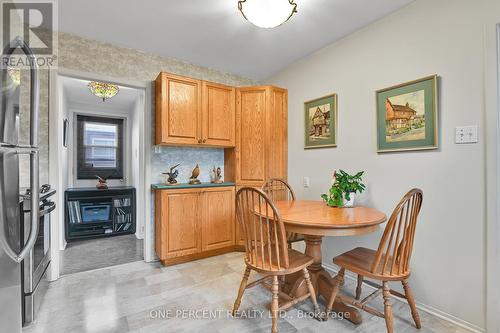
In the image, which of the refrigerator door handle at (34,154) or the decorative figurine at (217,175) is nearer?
the refrigerator door handle at (34,154)

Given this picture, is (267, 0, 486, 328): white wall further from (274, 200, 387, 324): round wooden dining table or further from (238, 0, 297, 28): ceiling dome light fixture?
(238, 0, 297, 28): ceiling dome light fixture

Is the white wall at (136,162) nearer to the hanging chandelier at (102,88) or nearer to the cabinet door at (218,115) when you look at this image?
the hanging chandelier at (102,88)

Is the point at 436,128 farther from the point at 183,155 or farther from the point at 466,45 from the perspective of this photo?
the point at 183,155

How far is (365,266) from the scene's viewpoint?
1.64 m

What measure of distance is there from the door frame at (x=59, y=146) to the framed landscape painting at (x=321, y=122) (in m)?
1.95

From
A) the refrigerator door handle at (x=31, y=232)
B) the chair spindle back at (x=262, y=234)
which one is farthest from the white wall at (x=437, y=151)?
the refrigerator door handle at (x=31, y=232)

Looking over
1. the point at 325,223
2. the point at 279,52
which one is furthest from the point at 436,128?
the point at 279,52

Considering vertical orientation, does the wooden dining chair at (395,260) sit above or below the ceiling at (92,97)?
below

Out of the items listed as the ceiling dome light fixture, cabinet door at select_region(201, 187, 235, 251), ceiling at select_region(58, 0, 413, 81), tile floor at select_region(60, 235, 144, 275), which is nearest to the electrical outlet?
cabinet door at select_region(201, 187, 235, 251)

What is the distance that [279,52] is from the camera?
2.96m

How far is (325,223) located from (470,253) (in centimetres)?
107

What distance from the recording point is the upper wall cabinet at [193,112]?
9.15 ft

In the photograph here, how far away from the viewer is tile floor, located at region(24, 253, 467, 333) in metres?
1.70

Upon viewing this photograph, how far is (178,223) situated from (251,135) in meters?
1.44
